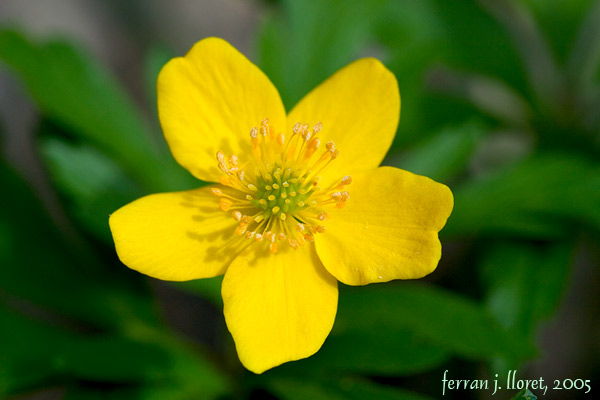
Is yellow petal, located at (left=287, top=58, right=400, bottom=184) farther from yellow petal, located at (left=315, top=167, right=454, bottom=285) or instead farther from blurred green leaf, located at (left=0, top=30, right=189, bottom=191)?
blurred green leaf, located at (left=0, top=30, right=189, bottom=191)

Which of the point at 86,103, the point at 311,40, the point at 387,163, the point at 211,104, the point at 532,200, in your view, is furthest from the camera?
the point at 387,163

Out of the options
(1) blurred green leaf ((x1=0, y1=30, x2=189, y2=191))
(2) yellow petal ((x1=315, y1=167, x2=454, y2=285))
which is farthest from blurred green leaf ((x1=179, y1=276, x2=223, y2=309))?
(2) yellow petal ((x1=315, y1=167, x2=454, y2=285))

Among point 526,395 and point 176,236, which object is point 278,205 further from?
point 526,395

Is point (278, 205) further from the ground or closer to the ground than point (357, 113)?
closer to the ground

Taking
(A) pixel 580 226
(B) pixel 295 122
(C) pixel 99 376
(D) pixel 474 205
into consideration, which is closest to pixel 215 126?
(B) pixel 295 122

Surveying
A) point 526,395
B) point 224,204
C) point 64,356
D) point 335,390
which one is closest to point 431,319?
point 335,390

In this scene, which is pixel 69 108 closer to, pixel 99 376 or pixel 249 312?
pixel 99 376

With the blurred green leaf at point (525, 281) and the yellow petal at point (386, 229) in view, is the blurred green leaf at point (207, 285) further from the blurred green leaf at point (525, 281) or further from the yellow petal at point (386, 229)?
the blurred green leaf at point (525, 281)
